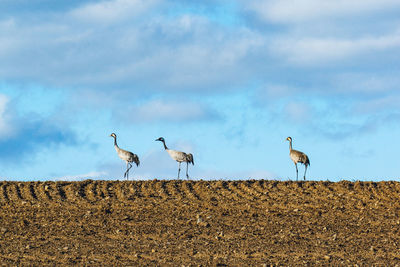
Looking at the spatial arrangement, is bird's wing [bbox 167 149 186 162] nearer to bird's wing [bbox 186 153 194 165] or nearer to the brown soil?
bird's wing [bbox 186 153 194 165]

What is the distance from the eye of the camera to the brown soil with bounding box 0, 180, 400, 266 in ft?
56.6

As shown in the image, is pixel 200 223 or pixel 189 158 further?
pixel 189 158

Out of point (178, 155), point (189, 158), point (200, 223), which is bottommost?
point (200, 223)

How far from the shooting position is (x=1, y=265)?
16.1 metres

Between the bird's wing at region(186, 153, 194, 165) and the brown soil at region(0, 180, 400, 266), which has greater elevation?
the bird's wing at region(186, 153, 194, 165)

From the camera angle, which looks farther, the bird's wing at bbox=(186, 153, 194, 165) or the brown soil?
the bird's wing at bbox=(186, 153, 194, 165)

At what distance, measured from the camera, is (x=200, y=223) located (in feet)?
70.6

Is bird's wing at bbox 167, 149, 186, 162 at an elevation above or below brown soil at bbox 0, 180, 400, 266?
above

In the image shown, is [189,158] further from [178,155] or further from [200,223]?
[200,223]

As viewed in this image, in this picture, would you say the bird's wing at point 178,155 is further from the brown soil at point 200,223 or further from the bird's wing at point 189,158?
the brown soil at point 200,223

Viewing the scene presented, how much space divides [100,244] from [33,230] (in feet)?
10.8

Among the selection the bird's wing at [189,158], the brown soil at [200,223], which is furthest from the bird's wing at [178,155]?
the brown soil at [200,223]

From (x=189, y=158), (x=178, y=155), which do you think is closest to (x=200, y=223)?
(x=189, y=158)

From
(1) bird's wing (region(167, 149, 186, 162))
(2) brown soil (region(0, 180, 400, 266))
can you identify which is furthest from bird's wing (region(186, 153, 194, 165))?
(2) brown soil (region(0, 180, 400, 266))
